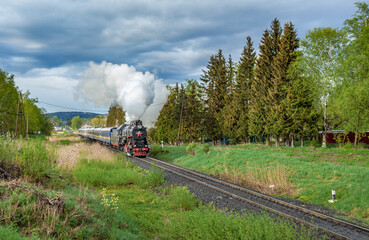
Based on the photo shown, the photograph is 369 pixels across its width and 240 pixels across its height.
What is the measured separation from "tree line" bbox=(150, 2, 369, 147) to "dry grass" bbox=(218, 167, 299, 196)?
14.3m

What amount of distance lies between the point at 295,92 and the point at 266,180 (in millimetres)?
20423

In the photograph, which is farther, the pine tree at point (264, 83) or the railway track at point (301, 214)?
the pine tree at point (264, 83)

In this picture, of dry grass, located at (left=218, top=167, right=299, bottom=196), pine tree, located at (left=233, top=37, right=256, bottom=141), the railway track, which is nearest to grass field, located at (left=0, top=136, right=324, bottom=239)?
the railway track

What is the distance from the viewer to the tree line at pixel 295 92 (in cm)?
2562

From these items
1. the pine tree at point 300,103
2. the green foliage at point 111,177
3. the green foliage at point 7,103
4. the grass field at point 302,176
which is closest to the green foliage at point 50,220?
the green foliage at point 111,177

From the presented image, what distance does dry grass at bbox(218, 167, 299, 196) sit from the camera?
Result: 13.6 meters

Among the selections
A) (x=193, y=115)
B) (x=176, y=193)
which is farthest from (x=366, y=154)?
(x=193, y=115)

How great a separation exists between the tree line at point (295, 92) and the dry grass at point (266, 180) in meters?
14.3

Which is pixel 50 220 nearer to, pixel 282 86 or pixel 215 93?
pixel 282 86

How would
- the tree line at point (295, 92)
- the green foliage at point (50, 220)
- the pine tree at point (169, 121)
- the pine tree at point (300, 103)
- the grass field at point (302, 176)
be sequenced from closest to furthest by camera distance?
the green foliage at point (50, 220)
the grass field at point (302, 176)
the tree line at point (295, 92)
the pine tree at point (300, 103)
the pine tree at point (169, 121)

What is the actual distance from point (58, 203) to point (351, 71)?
30808 mm

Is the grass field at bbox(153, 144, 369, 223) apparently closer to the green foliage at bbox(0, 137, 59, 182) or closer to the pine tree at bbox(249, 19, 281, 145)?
the green foliage at bbox(0, 137, 59, 182)

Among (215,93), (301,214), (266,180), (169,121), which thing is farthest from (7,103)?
(301,214)

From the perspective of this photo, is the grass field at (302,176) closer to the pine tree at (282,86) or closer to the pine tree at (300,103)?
the pine tree at (300,103)
